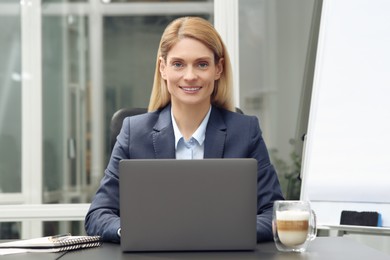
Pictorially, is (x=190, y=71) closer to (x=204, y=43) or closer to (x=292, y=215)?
(x=204, y=43)

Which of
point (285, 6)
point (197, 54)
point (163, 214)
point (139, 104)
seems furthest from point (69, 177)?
point (163, 214)

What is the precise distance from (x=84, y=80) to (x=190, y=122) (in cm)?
204

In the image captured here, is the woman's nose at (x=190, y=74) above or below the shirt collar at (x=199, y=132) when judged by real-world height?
above

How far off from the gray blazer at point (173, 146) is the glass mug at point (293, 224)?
355 millimetres

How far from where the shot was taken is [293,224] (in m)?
1.70

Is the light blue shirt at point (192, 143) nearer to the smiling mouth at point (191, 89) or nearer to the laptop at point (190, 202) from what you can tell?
the smiling mouth at point (191, 89)

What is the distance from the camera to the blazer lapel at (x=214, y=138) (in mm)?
2225

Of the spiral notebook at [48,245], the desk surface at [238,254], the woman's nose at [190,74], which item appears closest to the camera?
the desk surface at [238,254]

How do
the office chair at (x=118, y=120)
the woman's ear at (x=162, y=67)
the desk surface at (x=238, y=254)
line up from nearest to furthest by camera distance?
1. the desk surface at (x=238, y=254)
2. the woman's ear at (x=162, y=67)
3. the office chair at (x=118, y=120)

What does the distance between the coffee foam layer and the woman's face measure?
550 mm

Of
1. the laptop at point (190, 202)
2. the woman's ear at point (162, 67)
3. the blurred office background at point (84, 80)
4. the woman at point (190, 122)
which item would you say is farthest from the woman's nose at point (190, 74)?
the blurred office background at point (84, 80)

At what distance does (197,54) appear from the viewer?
2100 millimetres

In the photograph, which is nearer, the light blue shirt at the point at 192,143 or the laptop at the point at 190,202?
the laptop at the point at 190,202

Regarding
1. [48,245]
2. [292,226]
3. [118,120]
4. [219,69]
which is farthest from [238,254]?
[118,120]
